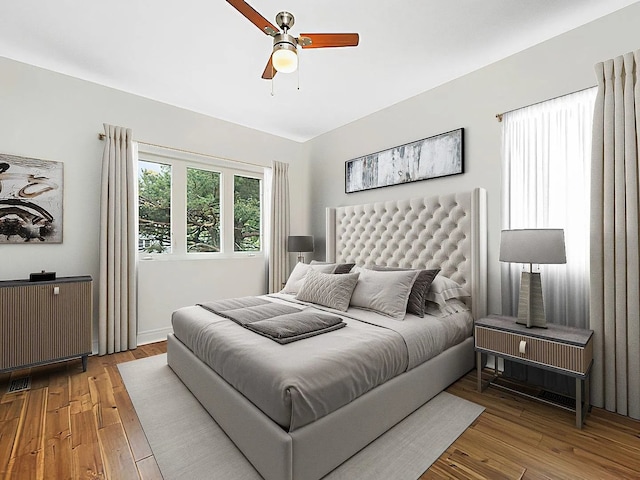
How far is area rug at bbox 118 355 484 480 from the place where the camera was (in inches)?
61.1

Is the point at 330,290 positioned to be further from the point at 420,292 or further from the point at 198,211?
the point at 198,211

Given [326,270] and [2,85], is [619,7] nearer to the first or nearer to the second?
[326,270]

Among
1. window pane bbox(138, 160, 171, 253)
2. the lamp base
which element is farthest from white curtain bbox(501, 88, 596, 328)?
window pane bbox(138, 160, 171, 253)

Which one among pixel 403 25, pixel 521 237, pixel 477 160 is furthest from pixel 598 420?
pixel 403 25

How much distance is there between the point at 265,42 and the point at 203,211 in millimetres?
2243

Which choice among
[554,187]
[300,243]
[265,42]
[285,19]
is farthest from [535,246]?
[300,243]

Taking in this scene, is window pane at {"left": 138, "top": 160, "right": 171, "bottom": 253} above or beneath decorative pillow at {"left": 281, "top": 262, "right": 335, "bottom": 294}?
above

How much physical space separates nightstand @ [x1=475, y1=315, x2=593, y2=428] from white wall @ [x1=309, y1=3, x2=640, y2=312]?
570 mm

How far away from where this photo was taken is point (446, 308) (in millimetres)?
2627

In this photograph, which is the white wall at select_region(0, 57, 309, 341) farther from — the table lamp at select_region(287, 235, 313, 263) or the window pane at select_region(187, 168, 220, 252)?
the table lamp at select_region(287, 235, 313, 263)

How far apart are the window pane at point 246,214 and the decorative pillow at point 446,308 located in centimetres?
272

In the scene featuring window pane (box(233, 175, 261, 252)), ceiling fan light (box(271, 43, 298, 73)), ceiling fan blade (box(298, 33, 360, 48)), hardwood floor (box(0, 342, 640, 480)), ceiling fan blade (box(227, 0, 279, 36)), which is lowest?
hardwood floor (box(0, 342, 640, 480))

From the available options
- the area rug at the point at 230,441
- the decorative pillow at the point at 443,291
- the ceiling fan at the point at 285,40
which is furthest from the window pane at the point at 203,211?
the decorative pillow at the point at 443,291

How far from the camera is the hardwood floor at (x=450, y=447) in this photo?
5.13 feet
